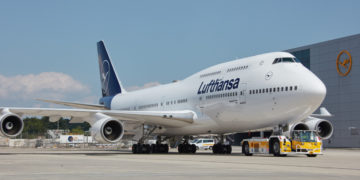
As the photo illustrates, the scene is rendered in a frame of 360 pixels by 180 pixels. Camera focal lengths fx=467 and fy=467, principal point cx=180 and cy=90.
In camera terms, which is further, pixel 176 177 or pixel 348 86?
pixel 348 86

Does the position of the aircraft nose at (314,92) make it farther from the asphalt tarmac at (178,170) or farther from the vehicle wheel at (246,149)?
the vehicle wheel at (246,149)

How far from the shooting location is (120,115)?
2577 cm

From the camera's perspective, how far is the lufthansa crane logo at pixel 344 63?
50909 millimetres

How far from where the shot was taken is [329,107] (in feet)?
175

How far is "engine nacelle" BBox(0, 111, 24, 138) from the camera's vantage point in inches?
962

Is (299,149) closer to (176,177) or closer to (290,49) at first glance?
(176,177)

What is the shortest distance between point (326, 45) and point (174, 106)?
1227 inches

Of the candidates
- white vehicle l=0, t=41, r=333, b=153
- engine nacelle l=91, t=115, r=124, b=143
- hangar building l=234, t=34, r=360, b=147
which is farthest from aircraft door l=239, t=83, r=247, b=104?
hangar building l=234, t=34, r=360, b=147

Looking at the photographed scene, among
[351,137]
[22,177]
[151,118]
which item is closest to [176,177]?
[22,177]

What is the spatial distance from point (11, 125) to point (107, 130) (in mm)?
5064

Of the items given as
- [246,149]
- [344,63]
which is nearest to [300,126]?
[246,149]

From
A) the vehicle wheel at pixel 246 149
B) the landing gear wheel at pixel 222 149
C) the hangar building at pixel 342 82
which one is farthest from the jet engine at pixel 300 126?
the hangar building at pixel 342 82

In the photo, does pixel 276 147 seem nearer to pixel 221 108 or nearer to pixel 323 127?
pixel 221 108

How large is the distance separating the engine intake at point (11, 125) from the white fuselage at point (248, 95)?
338 inches
